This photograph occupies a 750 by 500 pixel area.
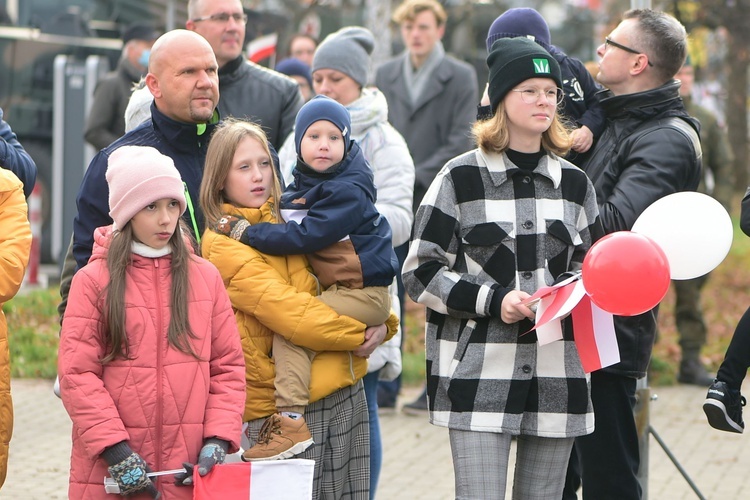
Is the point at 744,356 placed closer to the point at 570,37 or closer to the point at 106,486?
the point at 106,486

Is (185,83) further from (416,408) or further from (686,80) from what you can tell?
(686,80)

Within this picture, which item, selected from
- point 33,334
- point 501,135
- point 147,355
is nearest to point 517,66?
point 501,135

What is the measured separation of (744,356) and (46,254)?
11604mm

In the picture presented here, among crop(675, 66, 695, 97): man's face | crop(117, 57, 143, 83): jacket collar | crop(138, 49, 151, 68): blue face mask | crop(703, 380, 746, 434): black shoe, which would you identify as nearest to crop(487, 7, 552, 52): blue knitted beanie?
crop(703, 380, 746, 434): black shoe

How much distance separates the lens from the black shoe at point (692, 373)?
32.0 ft

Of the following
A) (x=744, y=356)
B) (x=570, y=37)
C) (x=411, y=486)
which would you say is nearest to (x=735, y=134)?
(x=570, y=37)

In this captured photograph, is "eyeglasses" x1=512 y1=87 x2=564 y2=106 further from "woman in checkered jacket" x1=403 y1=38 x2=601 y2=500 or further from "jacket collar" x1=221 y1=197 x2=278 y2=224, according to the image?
"jacket collar" x1=221 y1=197 x2=278 y2=224

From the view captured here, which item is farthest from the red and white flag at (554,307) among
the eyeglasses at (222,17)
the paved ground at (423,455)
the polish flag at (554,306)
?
the paved ground at (423,455)

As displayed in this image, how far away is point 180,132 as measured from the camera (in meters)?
4.64

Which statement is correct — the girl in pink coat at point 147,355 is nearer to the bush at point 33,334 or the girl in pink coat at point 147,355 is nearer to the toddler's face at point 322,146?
the toddler's face at point 322,146

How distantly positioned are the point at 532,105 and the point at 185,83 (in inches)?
52.0

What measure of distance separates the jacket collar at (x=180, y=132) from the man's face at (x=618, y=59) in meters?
1.67

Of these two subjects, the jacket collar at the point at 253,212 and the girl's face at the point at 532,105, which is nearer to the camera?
the girl's face at the point at 532,105

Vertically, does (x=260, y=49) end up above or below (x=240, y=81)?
above
